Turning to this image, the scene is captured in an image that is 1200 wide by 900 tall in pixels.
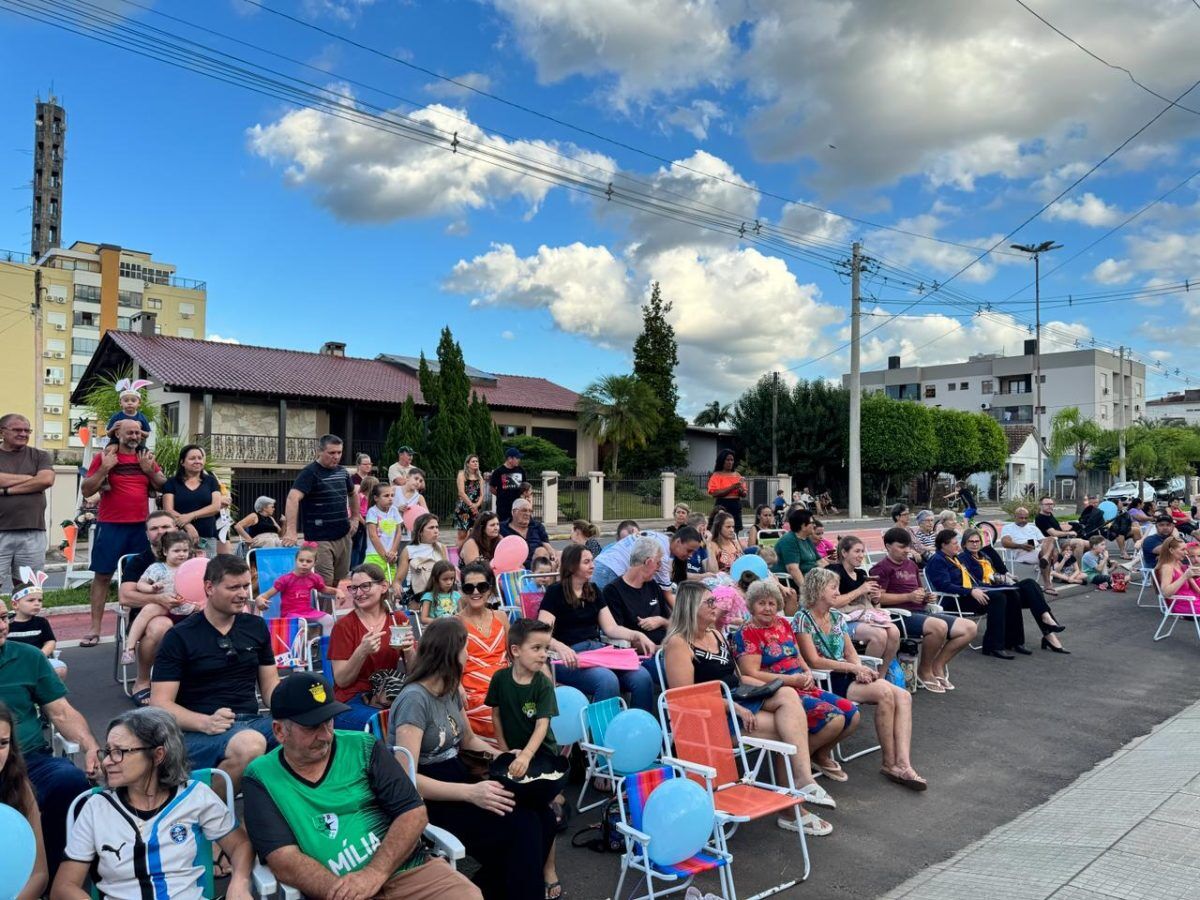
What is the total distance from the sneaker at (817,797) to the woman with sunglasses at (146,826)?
110 inches

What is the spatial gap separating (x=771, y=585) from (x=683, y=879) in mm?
2037

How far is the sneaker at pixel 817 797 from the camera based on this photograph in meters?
4.46

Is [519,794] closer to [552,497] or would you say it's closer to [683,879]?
[683,879]

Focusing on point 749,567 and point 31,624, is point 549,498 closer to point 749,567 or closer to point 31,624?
point 749,567

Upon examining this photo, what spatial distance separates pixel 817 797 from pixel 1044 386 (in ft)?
264

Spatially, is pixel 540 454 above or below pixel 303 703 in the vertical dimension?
above

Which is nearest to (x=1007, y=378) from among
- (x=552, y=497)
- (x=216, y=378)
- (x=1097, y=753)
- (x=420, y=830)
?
(x=552, y=497)

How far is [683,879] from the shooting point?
13.5 ft

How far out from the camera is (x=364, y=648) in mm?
4504

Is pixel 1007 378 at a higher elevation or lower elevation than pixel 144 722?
higher

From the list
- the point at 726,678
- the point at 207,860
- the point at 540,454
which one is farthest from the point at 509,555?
the point at 540,454

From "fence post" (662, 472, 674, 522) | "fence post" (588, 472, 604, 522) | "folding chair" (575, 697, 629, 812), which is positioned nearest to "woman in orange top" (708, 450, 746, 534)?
"folding chair" (575, 697, 629, 812)

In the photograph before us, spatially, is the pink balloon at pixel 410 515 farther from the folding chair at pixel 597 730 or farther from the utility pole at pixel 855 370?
the utility pole at pixel 855 370

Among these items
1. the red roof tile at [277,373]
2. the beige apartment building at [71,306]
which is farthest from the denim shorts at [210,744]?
the beige apartment building at [71,306]
